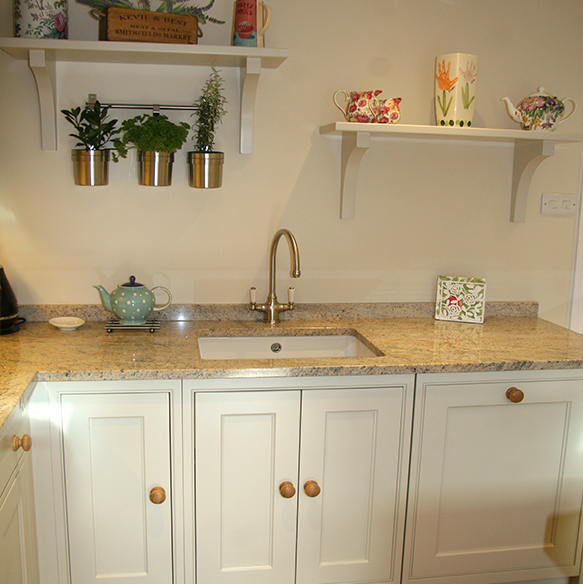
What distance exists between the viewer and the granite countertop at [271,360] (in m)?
1.63

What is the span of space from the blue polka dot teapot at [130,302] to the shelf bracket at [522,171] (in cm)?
138

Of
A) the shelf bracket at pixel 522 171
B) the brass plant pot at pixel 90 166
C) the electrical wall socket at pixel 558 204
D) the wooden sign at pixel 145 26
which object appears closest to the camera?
the wooden sign at pixel 145 26

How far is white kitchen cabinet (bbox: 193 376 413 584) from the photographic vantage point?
1.71 m

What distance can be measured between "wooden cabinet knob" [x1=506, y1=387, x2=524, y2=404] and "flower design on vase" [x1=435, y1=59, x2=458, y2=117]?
0.92 meters

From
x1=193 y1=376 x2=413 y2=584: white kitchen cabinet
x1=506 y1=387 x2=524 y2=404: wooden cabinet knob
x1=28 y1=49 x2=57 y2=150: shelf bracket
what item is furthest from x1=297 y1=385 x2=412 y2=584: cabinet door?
x1=28 y1=49 x2=57 y2=150: shelf bracket

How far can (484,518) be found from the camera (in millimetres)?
1882

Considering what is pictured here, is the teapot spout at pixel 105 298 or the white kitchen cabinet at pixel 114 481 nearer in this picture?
the white kitchen cabinet at pixel 114 481

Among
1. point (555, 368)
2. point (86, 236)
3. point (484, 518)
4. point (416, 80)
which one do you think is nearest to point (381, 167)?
point (416, 80)

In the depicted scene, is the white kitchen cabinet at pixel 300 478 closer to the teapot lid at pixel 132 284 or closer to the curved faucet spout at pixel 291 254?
the curved faucet spout at pixel 291 254

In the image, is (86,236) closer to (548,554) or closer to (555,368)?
(555,368)

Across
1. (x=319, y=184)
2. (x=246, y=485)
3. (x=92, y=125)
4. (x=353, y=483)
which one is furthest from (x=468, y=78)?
(x=246, y=485)

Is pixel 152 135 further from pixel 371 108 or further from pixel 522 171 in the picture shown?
pixel 522 171

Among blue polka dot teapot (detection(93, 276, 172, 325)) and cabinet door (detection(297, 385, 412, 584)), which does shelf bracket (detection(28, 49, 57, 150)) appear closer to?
blue polka dot teapot (detection(93, 276, 172, 325))

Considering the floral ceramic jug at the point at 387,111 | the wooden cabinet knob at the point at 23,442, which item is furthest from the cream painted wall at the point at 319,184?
the wooden cabinet knob at the point at 23,442
